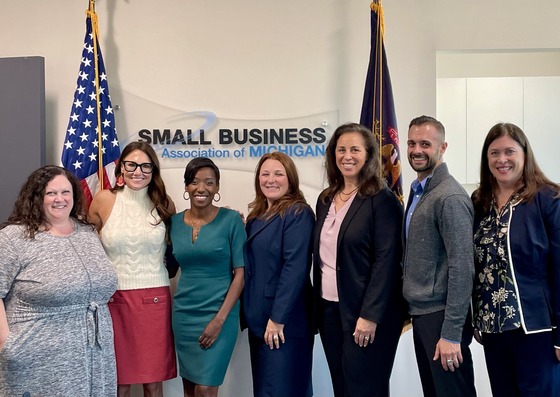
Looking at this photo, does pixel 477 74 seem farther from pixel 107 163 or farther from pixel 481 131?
pixel 107 163

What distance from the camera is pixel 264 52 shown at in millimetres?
3449

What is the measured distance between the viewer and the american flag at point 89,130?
126 inches

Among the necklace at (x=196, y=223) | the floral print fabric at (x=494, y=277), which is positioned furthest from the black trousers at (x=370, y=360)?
the necklace at (x=196, y=223)

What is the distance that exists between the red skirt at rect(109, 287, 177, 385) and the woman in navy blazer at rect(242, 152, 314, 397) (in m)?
0.51

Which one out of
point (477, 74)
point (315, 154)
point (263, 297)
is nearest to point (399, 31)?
point (315, 154)

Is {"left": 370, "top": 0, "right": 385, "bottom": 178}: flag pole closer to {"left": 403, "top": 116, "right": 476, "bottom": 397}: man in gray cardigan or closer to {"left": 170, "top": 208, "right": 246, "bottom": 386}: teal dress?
{"left": 403, "top": 116, "right": 476, "bottom": 397}: man in gray cardigan

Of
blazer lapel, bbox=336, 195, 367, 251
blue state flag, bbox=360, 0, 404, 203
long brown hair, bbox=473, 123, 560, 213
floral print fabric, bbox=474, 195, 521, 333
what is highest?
blue state flag, bbox=360, 0, 404, 203

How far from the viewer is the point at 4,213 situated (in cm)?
328

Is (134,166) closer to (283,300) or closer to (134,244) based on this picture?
(134,244)

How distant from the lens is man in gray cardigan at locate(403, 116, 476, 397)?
2037 mm

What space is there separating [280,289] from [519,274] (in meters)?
1.06

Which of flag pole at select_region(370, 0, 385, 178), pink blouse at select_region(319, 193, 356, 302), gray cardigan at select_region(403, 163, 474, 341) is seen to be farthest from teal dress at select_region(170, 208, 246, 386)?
flag pole at select_region(370, 0, 385, 178)

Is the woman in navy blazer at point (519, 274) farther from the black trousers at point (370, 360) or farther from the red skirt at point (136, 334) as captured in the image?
the red skirt at point (136, 334)

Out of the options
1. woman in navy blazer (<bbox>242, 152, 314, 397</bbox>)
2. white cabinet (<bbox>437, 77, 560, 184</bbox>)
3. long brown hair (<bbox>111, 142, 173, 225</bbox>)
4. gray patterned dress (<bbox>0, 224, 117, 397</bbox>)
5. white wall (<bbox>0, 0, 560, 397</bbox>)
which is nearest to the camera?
gray patterned dress (<bbox>0, 224, 117, 397</bbox>)
